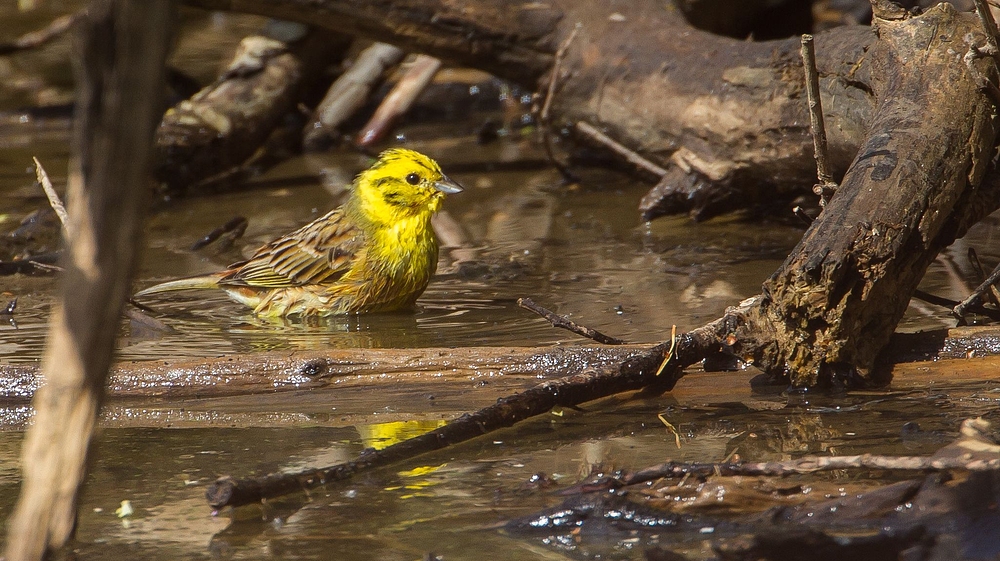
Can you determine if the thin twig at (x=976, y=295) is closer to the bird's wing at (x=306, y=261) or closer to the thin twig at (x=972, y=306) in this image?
the thin twig at (x=972, y=306)

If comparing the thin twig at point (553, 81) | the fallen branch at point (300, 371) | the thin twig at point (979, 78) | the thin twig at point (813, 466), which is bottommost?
the thin twig at point (813, 466)

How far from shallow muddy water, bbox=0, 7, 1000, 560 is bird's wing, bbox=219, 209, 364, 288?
239 millimetres

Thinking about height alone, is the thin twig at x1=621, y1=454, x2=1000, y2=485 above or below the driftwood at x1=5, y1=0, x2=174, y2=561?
below

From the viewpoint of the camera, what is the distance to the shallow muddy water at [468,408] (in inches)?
136

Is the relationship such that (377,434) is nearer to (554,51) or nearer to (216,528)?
(216,528)

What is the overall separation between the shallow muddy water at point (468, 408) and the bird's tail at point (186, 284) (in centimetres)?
8

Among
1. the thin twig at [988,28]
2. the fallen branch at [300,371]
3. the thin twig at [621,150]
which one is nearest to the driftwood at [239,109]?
the thin twig at [621,150]

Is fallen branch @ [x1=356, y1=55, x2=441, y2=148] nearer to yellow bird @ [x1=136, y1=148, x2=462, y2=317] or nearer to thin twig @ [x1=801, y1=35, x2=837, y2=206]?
yellow bird @ [x1=136, y1=148, x2=462, y2=317]

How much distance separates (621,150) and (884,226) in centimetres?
363

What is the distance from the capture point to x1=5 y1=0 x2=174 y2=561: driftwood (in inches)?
84.7

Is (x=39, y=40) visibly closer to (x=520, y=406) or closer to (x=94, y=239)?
(x=520, y=406)

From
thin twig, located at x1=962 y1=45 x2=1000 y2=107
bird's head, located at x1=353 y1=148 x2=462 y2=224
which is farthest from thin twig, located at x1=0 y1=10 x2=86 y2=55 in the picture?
thin twig, located at x1=962 y1=45 x2=1000 y2=107

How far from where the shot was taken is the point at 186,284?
6305 mm

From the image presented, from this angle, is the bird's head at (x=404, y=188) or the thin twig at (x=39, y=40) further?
the thin twig at (x=39, y=40)
